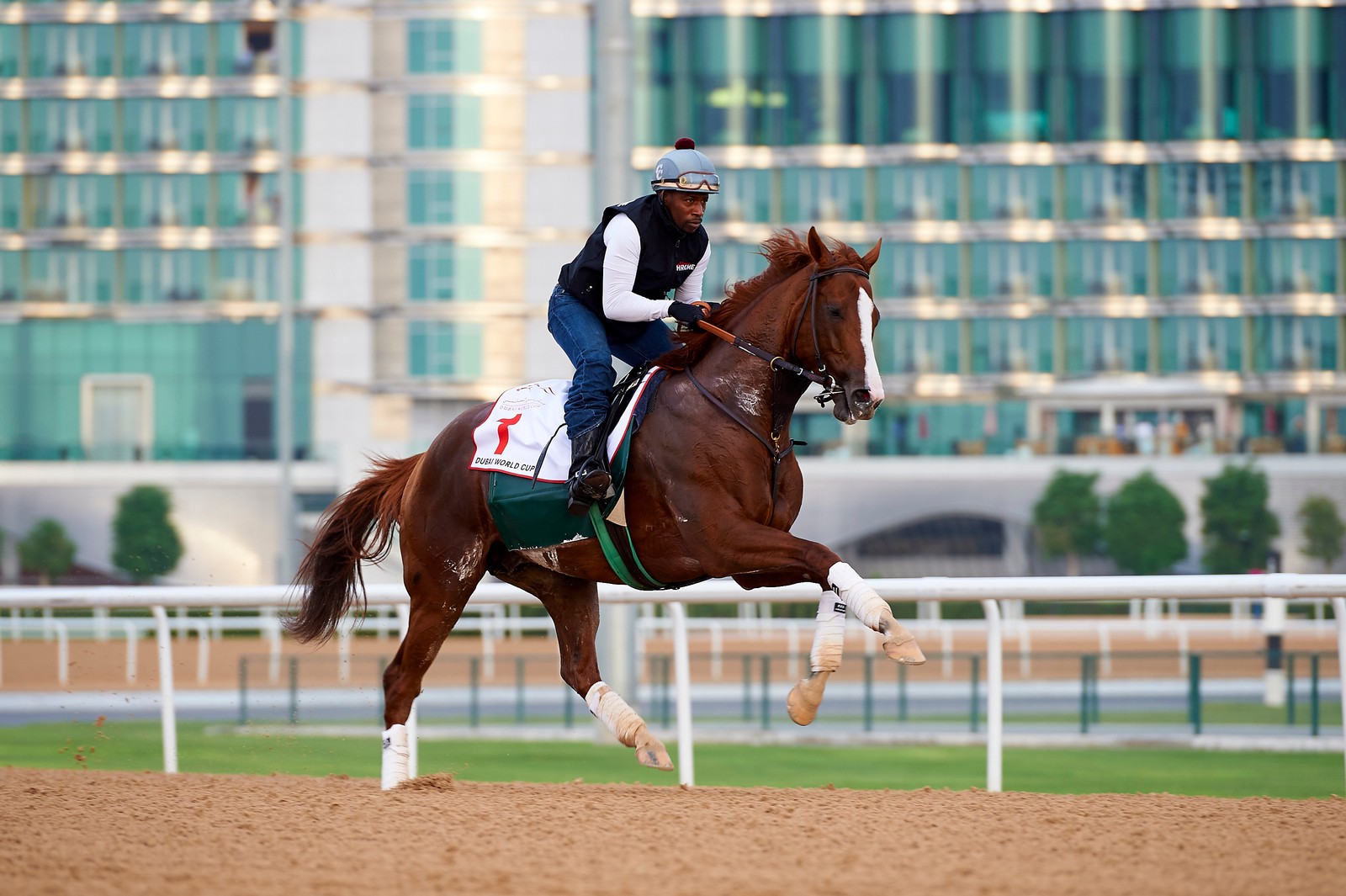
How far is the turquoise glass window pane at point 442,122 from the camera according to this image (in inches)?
1839

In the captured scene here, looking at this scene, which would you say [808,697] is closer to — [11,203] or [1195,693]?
[1195,693]

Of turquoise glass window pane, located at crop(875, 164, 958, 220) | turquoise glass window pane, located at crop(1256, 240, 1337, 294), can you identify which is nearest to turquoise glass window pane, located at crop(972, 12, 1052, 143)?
turquoise glass window pane, located at crop(875, 164, 958, 220)

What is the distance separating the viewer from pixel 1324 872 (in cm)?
388

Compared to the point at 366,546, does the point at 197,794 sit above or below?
below

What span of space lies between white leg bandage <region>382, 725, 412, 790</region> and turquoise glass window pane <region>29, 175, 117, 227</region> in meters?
44.8

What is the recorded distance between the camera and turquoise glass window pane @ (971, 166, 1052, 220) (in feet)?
154

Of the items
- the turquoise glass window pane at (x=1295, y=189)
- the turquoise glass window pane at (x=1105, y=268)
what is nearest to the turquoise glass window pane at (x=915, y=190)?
Answer: the turquoise glass window pane at (x=1105, y=268)

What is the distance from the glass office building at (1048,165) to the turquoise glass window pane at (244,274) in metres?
11.8

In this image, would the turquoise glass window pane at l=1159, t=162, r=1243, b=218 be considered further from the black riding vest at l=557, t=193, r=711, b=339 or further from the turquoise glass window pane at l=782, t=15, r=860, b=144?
the black riding vest at l=557, t=193, r=711, b=339

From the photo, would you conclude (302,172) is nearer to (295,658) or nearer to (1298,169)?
(1298,169)

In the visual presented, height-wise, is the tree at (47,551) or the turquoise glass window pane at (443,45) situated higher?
the turquoise glass window pane at (443,45)

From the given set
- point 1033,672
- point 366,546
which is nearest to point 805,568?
point 366,546

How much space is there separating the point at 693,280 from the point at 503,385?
4047cm

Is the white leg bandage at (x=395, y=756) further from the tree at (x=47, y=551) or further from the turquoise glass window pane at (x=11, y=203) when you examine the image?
the turquoise glass window pane at (x=11, y=203)
